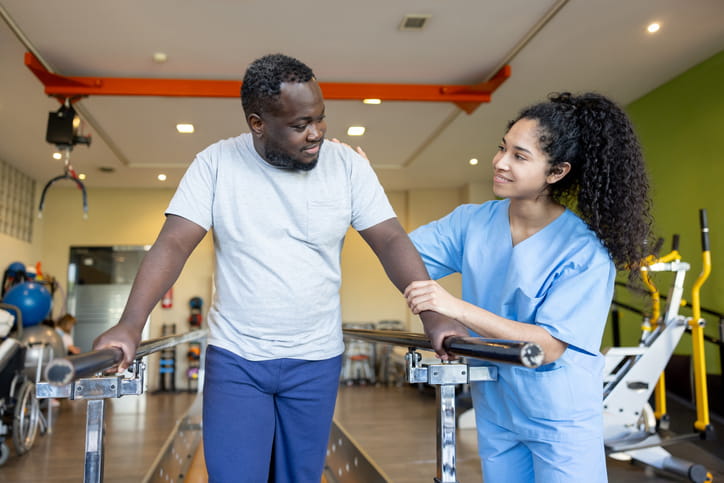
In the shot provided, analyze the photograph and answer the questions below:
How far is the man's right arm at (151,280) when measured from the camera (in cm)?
98

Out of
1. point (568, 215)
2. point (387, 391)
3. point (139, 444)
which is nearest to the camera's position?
point (568, 215)

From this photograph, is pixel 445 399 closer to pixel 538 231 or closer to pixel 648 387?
pixel 538 231

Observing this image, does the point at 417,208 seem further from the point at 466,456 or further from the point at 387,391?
the point at 466,456

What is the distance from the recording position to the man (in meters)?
1.24

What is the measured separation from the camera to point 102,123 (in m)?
6.23

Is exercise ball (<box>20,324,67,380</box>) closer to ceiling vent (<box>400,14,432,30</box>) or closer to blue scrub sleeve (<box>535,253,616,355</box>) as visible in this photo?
ceiling vent (<box>400,14,432,30</box>)

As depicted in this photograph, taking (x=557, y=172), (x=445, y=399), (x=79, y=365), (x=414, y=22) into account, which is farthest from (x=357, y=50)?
(x=79, y=365)

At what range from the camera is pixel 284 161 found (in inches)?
49.8

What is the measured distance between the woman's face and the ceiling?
270 centimetres

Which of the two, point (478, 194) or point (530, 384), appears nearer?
point (530, 384)

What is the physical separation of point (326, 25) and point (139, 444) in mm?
3389

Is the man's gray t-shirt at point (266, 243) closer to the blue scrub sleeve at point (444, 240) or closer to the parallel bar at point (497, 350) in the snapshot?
the parallel bar at point (497, 350)

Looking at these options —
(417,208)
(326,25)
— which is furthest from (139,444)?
(417,208)

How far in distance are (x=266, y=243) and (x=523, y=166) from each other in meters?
0.68
